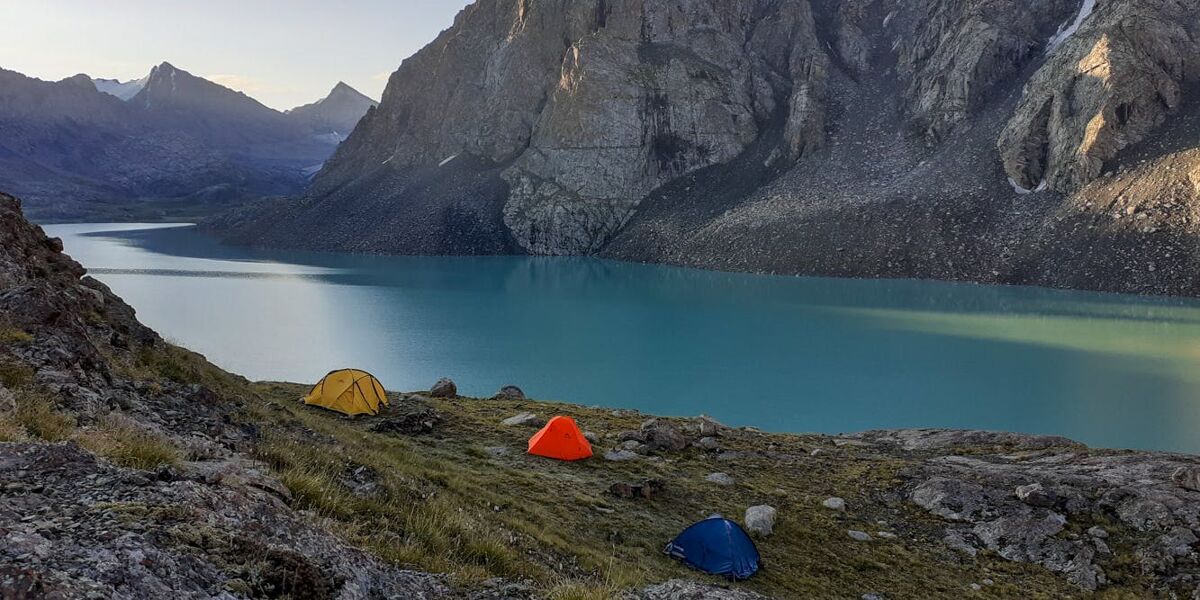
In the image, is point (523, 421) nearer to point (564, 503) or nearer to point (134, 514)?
point (564, 503)

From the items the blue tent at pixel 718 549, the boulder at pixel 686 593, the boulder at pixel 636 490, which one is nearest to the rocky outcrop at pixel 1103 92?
the boulder at pixel 636 490

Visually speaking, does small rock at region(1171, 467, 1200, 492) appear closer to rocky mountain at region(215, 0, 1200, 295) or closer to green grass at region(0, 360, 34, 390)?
green grass at region(0, 360, 34, 390)

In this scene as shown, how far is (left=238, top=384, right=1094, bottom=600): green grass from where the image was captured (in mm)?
7250

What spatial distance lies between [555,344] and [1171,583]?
35.7 meters

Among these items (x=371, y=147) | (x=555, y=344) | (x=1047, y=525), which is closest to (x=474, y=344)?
(x=555, y=344)

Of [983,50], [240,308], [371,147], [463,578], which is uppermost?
[983,50]

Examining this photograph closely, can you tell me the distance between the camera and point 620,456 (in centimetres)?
1695

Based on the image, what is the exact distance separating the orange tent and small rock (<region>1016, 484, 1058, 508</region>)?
9.29 meters

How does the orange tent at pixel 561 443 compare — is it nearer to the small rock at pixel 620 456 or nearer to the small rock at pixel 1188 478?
the small rock at pixel 620 456

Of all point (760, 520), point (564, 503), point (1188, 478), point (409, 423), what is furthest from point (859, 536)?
point (409, 423)

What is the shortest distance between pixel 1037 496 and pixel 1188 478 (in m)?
3.32

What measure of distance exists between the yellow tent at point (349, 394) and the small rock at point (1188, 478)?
62.3 ft

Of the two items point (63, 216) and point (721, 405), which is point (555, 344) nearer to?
point (721, 405)

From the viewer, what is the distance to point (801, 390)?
112 ft
